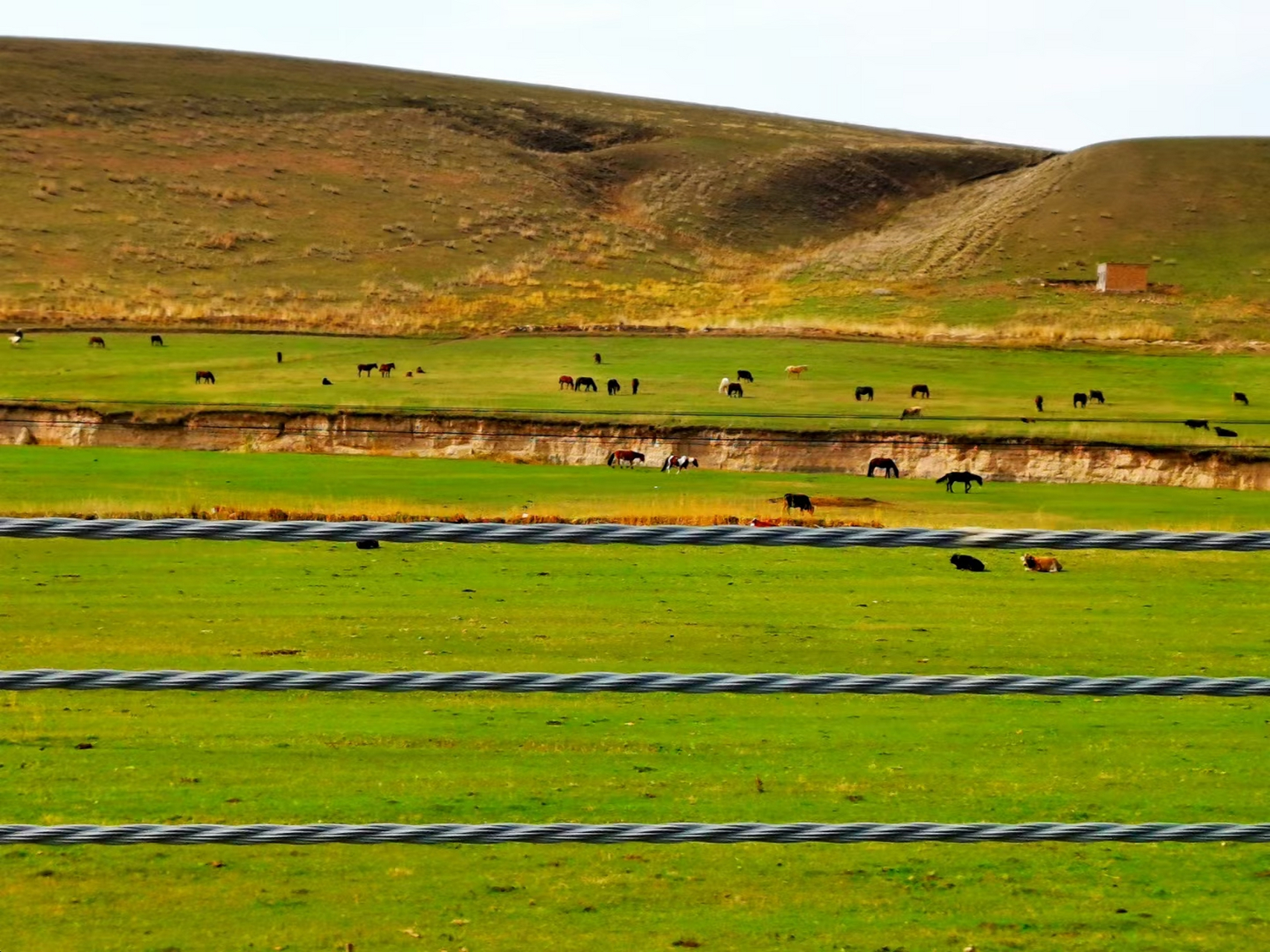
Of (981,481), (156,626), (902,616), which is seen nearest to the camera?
(156,626)

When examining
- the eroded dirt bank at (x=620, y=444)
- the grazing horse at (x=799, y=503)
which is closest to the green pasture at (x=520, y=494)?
the grazing horse at (x=799, y=503)

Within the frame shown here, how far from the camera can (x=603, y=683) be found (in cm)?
695

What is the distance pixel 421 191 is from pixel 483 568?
320ft

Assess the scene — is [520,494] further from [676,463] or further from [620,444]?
[620,444]

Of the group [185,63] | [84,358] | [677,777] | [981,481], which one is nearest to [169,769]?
[677,777]

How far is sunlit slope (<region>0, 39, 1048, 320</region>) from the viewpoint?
87750 millimetres

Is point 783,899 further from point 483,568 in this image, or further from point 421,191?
point 421,191

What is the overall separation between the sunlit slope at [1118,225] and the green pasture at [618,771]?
6822 cm

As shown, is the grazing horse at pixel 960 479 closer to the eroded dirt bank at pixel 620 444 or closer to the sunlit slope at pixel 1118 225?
the eroded dirt bank at pixel 620 444

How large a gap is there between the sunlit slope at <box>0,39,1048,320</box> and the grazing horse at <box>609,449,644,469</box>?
35.6 m

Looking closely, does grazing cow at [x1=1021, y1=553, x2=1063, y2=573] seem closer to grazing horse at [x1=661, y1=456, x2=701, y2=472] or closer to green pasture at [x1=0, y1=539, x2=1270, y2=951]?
green pasture at [x1=0, y1=539, x2=1270, y2=951]

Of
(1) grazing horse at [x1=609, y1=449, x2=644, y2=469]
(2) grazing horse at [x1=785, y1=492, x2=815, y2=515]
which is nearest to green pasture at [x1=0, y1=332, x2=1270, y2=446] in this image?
(1) grazing horse at [x1=609, y1=449, x2=644, y2=469]

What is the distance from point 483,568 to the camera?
74.4 ft

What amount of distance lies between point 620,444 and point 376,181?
77.9 meters
